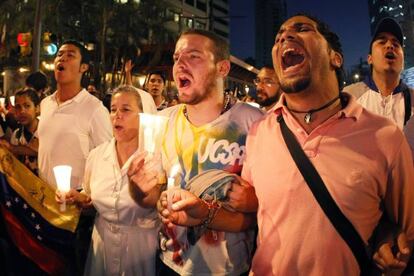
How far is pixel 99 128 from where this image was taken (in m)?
4.88

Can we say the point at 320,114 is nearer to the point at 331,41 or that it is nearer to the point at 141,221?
the point at 331,41

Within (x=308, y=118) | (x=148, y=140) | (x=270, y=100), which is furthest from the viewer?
(x=270, y=100)

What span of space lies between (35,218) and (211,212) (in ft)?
8.62

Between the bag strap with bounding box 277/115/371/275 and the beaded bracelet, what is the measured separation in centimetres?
58

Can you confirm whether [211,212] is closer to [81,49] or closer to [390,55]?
[390,55]

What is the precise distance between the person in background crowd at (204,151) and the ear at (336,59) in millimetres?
789

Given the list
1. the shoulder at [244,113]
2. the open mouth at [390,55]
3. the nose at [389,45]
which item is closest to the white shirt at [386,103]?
the open mouth at [390,55]

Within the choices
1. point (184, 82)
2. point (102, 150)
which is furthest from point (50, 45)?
point (184, 82)

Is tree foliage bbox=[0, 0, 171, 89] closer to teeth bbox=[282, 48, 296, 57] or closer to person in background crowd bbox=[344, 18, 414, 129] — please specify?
person in background crowd bbox=[344, 18, 414, 129]

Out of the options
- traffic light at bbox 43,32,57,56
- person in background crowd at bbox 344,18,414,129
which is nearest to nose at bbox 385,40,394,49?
person in background crowd at bbox 344,18,414,129

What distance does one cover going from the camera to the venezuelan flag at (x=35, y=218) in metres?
4.46

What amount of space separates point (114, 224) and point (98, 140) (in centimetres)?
132

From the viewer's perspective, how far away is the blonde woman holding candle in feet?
12.3

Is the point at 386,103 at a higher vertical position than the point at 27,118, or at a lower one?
higher
